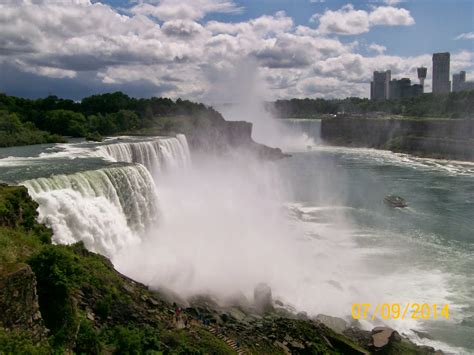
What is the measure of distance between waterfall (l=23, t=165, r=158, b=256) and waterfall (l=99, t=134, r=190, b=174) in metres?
5.31

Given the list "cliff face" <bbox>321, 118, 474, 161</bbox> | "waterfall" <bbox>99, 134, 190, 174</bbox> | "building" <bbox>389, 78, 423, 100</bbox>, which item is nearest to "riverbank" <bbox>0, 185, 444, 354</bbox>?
"waterfall" <bbox>99, 134, 190, 174</bbox>

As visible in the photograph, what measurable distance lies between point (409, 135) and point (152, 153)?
138 feet

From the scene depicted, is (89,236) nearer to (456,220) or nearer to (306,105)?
(456,220)

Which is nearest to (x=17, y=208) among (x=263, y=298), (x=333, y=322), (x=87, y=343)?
(x=87, y=343)

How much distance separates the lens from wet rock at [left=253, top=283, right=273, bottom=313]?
12059 mm

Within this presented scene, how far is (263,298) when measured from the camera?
12258 mm

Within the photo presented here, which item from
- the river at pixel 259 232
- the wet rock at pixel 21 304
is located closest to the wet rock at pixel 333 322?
the river at pixel 259 232

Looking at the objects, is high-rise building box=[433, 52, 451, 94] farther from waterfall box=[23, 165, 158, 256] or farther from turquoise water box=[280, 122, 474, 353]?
waterfall box=[23, 165, 158, 256]

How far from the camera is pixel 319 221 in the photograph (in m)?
23.2

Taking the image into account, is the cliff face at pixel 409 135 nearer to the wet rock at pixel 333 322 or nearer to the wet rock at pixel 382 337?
the wet rock at pixel 333 322

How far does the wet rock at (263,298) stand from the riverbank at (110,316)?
0.03m

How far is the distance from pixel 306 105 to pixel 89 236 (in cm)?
12777

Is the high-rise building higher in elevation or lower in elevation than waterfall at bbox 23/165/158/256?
higher
